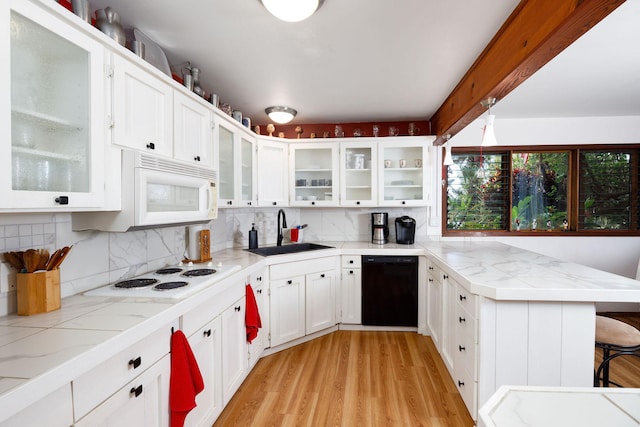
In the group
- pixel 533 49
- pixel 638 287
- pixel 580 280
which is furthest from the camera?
pixel 580 280

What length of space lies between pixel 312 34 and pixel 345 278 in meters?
2.34

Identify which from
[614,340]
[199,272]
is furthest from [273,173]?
[614,340]

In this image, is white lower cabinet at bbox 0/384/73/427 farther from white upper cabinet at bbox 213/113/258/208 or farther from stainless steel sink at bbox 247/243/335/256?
stainless steel sink at bbox 247/243/335/256

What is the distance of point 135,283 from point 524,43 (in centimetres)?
240

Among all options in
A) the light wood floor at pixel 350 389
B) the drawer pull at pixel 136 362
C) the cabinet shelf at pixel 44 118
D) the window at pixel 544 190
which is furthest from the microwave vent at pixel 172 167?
the window at pixel 544 190

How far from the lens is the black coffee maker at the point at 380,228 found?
3.72 meters

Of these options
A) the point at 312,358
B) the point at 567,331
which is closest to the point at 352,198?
the point at 312,358

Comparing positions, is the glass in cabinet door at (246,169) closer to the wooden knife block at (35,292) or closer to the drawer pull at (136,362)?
the wooden knife block at (35,292)

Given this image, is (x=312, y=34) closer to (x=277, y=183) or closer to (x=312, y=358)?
(x=277, y=183)

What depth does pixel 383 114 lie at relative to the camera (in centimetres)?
357

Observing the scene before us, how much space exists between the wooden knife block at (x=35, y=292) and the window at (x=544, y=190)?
372 centimetres

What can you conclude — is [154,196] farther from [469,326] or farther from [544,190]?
[544,190]

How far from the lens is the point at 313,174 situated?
3.80m

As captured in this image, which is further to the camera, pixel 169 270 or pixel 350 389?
pixel 350 389
